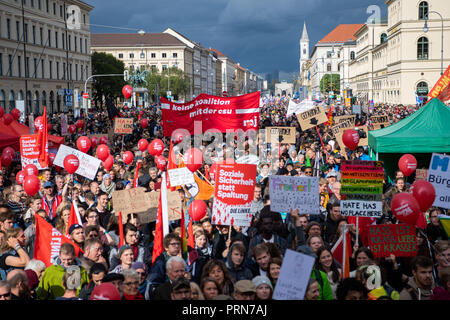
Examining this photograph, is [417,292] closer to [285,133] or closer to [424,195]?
[424,195]

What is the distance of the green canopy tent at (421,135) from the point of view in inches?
522

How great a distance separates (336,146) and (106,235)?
11.6m

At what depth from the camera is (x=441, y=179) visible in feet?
27.0

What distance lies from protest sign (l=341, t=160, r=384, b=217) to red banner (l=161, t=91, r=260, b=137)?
26.1ft

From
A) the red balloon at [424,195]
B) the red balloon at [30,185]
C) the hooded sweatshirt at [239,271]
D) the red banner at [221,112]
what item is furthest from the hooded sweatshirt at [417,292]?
the red banner at [221,112]

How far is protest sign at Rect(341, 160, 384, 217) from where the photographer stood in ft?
23.7

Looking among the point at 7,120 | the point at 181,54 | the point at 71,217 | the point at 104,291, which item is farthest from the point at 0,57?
the point at 181,54

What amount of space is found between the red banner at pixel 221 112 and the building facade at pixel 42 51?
1118 inches

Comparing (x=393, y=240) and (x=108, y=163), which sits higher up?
(x=108, y=163)

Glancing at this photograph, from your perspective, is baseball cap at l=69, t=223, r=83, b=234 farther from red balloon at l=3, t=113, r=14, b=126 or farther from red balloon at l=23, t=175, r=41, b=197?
red balloon at l=3, t=113, r=14, b=126

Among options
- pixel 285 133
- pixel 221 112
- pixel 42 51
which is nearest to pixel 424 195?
pixel 221 112

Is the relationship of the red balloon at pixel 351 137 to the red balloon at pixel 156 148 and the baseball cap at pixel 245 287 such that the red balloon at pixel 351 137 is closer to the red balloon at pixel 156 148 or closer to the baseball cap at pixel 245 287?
the red balloon at pixel 156 148

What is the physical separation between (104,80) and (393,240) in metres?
76.5

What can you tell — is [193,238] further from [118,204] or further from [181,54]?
[181,54]
